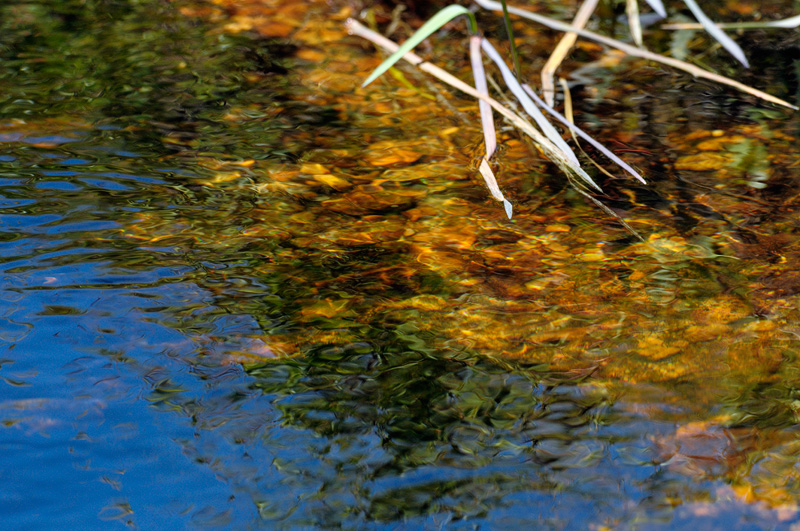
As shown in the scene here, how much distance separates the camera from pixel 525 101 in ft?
6.93

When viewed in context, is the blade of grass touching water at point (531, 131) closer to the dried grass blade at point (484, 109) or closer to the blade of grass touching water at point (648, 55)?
the dried grass blade at point (484, 109)

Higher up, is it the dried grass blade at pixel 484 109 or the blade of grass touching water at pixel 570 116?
the dried grass blade at pixel 484 109

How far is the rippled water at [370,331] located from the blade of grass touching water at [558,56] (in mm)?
244

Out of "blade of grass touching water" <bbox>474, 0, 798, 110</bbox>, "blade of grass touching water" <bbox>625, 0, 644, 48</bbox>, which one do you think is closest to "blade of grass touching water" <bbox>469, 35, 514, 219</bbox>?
"blade of grass touching water" <bbox>474, 0, 798, 110</bbox>

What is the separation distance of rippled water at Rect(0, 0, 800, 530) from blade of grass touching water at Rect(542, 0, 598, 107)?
0.24 meters

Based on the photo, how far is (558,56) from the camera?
2.66 meters

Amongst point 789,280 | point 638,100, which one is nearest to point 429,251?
point 789,280

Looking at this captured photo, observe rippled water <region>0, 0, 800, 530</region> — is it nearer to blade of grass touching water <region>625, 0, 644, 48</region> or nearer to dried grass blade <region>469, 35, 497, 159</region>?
dried grass blade <region>469, 35, 497, 159</region>

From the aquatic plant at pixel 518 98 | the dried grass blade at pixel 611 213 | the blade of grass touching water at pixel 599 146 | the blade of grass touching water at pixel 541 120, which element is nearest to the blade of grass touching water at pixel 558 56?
the aquatic plant at pixel 518 98

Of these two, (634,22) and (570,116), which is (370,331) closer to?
(570,116)

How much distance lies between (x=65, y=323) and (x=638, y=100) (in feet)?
6.27

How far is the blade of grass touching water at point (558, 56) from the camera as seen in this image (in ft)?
8.28

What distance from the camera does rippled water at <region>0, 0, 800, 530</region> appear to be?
1329 mm

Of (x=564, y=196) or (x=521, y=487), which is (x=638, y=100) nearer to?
(x=564, y=196)
